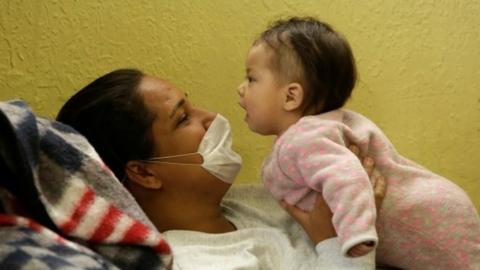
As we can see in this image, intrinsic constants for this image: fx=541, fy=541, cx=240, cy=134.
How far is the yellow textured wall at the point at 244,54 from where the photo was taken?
1141mm

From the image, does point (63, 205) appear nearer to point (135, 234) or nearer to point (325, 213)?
point (135, 234)

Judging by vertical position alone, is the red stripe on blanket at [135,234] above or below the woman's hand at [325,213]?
above

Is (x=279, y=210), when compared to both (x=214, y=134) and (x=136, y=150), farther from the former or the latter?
(x=136, y=150)

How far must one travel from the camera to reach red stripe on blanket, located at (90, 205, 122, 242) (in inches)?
29.2

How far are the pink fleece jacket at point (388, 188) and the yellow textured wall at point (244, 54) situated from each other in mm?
390

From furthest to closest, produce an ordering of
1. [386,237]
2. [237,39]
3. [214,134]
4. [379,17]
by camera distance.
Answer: [379,17] < [237,39] < [214,134] < [386,237]

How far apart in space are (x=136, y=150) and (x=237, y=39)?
44cm

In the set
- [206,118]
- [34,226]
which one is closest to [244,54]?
[206,118]

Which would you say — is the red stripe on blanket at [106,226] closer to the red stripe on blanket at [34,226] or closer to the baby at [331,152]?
the red stripe on blanket at [34,226]

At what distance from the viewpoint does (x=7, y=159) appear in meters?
0.69

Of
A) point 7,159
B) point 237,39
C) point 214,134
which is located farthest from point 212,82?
point 7,159

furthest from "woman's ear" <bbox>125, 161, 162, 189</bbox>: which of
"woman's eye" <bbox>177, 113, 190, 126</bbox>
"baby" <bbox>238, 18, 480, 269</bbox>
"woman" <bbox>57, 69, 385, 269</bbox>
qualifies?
"baby" <bbox>238, 18, 480, 269</bbox>

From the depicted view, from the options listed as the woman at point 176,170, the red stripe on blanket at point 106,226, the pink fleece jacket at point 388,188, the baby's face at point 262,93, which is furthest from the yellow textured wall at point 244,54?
the red stripe on blanket at point 106,226

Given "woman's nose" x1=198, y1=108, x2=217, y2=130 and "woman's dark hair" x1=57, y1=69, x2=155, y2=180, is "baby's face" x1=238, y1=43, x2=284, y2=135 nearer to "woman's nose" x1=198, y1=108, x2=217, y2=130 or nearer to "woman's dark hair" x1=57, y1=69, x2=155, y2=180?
"woman's nose" x1=198, y1=108, x2=217, y2=130
